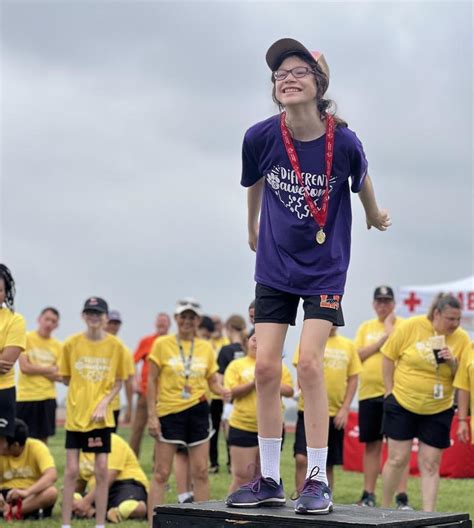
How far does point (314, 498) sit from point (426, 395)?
4.25 metres

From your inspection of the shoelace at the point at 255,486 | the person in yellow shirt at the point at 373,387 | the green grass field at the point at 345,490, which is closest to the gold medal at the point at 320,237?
the shoelace at the point at 255,486

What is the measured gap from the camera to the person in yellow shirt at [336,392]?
397 inches

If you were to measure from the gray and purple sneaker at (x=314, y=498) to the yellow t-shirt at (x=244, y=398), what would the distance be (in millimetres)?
4070

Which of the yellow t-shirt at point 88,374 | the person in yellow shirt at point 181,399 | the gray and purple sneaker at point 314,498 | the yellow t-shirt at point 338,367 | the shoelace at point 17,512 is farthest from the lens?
the shoelace at point 17,512

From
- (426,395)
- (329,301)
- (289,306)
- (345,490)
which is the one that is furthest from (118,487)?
(329,301)

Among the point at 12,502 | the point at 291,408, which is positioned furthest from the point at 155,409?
the point at 291,408

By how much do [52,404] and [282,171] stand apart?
8.02 metres

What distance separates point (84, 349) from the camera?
9.68 m

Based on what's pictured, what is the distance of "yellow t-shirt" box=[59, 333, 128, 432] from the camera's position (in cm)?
956

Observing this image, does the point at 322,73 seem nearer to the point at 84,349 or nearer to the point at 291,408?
the point at 84,349

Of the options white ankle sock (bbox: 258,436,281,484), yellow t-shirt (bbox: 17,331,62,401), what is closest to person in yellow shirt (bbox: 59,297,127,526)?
yellow t-shirt (bbox: 17,331,62,401)

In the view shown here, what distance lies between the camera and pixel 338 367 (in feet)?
34.1

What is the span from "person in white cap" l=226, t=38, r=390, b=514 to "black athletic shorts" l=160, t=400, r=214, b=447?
411 cm

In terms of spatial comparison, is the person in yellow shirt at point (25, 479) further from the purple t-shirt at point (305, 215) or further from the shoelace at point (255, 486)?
the purple t-shirt at point (305, 215)
